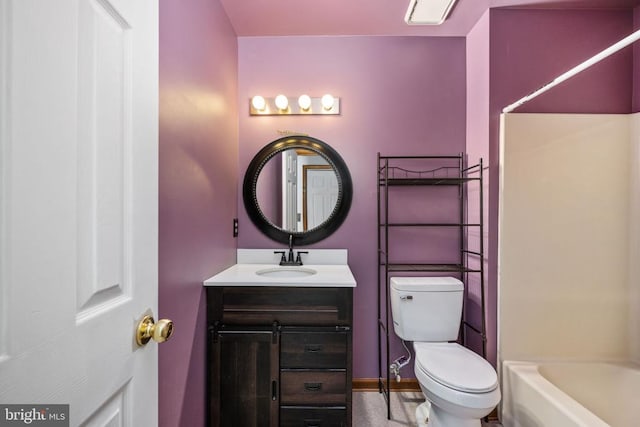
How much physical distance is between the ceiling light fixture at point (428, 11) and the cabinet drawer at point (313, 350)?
1934 millimetres

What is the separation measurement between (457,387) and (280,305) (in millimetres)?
929

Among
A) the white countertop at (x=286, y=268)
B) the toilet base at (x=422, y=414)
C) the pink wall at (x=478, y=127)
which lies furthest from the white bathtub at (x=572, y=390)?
the white countertop at (x=286, y=268)

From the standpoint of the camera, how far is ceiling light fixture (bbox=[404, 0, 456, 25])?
70.0 inches

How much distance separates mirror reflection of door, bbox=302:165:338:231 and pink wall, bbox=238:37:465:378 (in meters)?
0.15

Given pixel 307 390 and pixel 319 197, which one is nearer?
pixel 307 390

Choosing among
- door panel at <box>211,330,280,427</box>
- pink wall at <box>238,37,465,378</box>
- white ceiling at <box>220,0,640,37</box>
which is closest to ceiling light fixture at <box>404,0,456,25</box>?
white ceiling at <box>220,0,640,37</box>

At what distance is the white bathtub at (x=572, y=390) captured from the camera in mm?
1542

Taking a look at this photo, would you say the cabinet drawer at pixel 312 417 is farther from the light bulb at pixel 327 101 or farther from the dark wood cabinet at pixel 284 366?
the light bulb at pixel 327 101

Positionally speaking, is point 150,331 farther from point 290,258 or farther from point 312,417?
point 290,258

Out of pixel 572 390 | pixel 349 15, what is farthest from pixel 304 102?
pixel 572 390

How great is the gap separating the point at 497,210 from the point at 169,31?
1.98m

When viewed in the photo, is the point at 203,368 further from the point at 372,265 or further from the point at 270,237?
the point at 372,265

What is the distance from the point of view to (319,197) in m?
2.20

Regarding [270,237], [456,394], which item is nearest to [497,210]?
[456,394]
